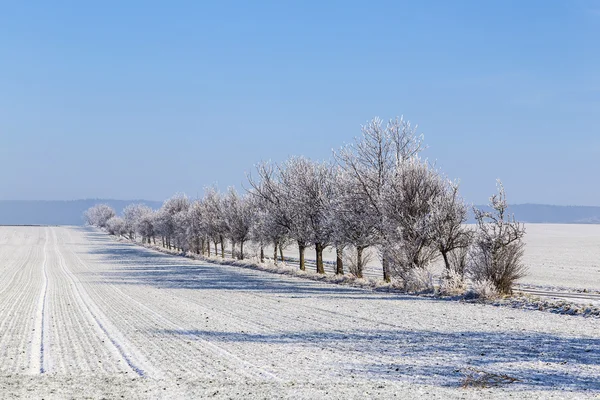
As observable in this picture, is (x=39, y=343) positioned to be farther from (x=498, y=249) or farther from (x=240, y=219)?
(x=240, y=219)

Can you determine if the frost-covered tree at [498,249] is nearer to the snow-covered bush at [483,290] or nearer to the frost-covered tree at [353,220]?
the snow-covered bush at [483,290]

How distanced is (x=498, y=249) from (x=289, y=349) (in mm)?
13880

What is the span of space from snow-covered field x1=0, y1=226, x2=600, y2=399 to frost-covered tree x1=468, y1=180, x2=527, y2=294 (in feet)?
9.32

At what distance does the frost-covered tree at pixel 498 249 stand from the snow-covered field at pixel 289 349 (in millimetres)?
2840

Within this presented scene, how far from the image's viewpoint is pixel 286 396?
342 inches

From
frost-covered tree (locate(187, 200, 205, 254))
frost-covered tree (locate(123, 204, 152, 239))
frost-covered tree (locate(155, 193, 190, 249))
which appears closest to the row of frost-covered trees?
frost-covered tree (locate(187, 200, 205, 254))

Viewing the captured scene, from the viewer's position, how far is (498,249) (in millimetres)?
23750

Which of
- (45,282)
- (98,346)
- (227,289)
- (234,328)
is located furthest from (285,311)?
(45,282)

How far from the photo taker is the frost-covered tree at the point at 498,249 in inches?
917

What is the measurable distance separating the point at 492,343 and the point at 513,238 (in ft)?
38.7

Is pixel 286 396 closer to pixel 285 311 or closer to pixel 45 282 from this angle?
pixel 285 311

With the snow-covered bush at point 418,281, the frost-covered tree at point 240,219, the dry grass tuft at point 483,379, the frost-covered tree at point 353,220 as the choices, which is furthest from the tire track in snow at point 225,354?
the frost-covered tree at point 240,219

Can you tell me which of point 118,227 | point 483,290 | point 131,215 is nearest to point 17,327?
point 483,290

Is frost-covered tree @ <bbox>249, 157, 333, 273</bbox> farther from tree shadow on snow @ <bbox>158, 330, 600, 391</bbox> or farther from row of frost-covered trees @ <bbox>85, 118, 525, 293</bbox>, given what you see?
tree shadow on snow @ <bbox>158, 330, 600, 391</bbox>
